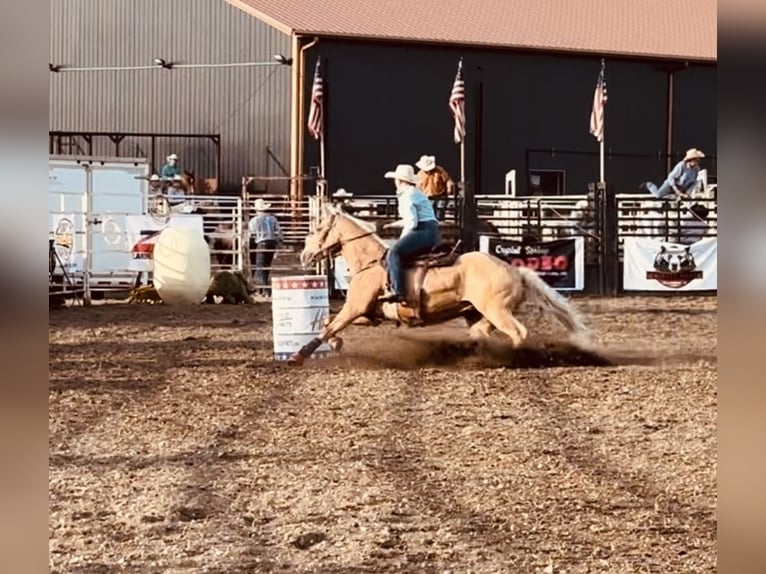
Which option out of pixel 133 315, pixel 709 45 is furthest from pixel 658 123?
pixel 133 315

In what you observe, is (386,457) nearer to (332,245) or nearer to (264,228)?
(332,245)

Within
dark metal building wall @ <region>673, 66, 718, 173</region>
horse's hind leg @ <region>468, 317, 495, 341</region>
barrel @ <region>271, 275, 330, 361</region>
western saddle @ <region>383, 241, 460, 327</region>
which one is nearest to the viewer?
western saddle @ <region>383, 241, 460, 327</region>

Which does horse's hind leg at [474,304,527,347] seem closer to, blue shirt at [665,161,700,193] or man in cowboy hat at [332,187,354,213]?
man in cowboy hat at [332,187,354,213]

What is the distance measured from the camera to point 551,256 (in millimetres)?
14758

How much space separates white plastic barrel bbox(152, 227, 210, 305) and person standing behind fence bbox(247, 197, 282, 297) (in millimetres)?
1775

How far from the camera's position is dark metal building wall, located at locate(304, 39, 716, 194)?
23.0 meters

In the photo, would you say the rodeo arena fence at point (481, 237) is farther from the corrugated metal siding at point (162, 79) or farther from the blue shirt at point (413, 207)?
the corrugated metal siding at point (162, 79)

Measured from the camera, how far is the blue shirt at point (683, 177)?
647 inches

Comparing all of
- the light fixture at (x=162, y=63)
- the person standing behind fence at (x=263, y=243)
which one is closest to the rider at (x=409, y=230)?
the person standing behind fence at (x=263, y=243)

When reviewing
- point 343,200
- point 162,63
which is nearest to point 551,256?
point 343,200

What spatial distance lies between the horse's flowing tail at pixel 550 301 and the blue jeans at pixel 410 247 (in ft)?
2.30

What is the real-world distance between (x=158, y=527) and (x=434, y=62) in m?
20.2

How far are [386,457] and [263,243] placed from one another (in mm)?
10670

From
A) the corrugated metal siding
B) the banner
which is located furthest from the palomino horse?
the corrugated metal siding
